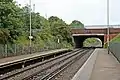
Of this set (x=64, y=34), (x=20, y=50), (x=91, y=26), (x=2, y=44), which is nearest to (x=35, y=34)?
(x=20, y=50)

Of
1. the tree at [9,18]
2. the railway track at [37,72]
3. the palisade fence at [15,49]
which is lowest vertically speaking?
the railway track at [37,72]

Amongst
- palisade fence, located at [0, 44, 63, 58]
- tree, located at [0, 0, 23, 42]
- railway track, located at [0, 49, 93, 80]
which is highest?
tree, located at [0, 0, 23, 42]

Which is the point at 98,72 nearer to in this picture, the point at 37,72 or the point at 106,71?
the point at 106,71

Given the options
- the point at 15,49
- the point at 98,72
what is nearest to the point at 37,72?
the point at 98,72

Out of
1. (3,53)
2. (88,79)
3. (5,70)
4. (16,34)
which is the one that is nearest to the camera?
(88,79)

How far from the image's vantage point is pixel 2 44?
38156 mm

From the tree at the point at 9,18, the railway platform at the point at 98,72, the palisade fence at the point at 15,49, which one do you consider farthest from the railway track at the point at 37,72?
the tree at the point at 9,18

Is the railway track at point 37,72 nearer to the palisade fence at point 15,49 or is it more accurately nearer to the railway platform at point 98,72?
the railway platform at point 98,72

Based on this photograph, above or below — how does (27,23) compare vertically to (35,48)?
above

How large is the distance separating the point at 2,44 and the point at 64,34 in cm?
5229

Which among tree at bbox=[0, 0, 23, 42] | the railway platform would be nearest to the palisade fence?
tree at bbox=[0, 0, 23, 42]

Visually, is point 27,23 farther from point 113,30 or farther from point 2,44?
point 113,30

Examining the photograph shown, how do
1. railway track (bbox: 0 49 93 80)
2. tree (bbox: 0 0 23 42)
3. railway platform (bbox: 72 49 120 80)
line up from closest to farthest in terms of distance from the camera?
railway platform (bbox: 72 49 120 80)
railway track (bbox: 0 49 93 80)
tree (bbox: 0 0 23 42)

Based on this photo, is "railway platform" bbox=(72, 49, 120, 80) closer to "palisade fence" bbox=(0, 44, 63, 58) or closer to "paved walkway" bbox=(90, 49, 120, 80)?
"paved walkway" bbox=(90, 49, 120, 80)
